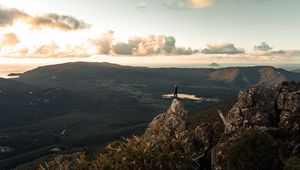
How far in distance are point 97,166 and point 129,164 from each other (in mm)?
6033

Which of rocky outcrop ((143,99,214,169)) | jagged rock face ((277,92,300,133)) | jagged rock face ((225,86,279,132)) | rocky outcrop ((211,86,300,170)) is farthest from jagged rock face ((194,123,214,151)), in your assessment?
jagged rock face ((277,92,300,133))

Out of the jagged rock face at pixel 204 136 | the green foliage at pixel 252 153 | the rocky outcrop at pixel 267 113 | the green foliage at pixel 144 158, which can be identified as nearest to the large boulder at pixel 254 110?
the rocky outcrop at pixel 267 113

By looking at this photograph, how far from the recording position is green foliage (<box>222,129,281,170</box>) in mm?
64250

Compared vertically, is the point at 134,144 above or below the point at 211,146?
above

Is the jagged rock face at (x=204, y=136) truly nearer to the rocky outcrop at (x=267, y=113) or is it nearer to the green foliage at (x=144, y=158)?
the rocky outcrop at (x=267, y=113)

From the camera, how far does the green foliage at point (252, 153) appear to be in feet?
211

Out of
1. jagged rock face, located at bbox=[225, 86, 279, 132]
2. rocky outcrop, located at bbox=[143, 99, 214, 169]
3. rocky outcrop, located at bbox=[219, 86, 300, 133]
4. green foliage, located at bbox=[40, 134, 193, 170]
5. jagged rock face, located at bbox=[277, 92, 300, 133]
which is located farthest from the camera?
jagged rock face, located at bbox=[225, 86, 279, 132]

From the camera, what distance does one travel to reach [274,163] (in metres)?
65.6

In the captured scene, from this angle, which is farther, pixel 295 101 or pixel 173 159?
pixel 295 101

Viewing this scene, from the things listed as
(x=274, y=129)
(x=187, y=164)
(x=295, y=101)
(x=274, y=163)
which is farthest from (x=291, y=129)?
(x=187, y=164)

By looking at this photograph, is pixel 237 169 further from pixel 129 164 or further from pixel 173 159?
pixel 129 164

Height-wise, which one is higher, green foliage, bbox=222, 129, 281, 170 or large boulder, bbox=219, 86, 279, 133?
large boulder, bbox=219, 86, 279, 133

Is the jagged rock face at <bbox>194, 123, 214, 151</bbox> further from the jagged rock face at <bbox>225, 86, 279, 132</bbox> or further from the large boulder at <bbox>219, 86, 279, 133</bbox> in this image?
the jagged rock face at <bbox>225, 86, 279, 132</bbox>

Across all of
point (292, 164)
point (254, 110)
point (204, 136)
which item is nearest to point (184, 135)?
point (204, 136)
